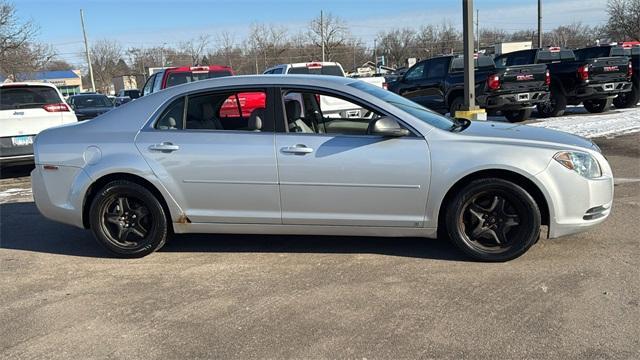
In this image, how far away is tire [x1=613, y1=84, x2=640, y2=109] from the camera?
16.0m

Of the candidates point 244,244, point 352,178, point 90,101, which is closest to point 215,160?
point 244,244

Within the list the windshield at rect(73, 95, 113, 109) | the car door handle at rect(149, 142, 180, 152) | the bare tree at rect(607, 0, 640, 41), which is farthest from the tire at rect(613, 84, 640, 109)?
the bare tree at rect(607, 0, 640, 41)

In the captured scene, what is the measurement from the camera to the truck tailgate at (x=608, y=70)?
563 inches

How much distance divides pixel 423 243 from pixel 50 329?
311 centimetres

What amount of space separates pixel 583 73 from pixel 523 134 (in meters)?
11.1

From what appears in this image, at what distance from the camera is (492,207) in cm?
445

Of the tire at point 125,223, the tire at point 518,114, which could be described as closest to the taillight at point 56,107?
the tire at point 125,223

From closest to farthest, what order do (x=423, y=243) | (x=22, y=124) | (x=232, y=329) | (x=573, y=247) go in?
(x=232, y=329) → (x=573, y=247) → (x=423, y=243) → (x=22, y=124)

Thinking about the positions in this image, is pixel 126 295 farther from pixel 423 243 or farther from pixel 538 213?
pixel 538 213

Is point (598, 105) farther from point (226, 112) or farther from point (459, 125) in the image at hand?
point (226, 112)

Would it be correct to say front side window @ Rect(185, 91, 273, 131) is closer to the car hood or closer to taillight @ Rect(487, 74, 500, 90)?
the car hood

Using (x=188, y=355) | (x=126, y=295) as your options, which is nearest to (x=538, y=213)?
(x=188, y=355)

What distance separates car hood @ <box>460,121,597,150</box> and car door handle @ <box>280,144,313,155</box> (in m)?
1.28

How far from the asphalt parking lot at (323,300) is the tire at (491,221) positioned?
0.44 feet
